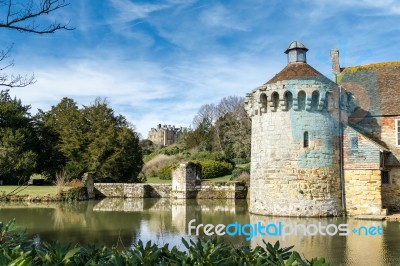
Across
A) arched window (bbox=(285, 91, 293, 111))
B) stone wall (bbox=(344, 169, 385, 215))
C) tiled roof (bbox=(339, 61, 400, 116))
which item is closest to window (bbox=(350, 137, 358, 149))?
stone wall (bbox=(344, 169, 385, 215))

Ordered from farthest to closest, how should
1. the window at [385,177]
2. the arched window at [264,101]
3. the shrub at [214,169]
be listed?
the shrub at [214,169] < the window at [385,177] < the arched window at [264,101]

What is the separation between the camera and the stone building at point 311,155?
14680 mm

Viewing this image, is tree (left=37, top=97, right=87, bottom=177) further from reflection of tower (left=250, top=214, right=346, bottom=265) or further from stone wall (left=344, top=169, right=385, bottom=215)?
stone wall (left=344, top=169, right=385, bottom=215)

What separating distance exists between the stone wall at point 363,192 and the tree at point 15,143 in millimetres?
19857

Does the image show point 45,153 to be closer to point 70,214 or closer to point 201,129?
point 70,214

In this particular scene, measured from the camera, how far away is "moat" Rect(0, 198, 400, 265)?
882 cm

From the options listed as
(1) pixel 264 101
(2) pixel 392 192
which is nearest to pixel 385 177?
(2) pixel 392 192

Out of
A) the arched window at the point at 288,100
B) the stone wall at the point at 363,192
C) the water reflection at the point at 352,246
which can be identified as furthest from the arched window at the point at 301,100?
the water reflection at the point at 352,246

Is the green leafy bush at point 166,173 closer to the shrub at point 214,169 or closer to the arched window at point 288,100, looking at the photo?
the shrub at point 214,169

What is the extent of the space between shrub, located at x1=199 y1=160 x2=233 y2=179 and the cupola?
55.0ft

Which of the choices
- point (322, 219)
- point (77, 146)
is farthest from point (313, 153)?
point (77, 146)

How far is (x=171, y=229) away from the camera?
12.2 metres

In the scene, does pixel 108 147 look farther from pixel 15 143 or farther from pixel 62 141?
pixel 15 143

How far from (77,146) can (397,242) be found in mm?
22535
